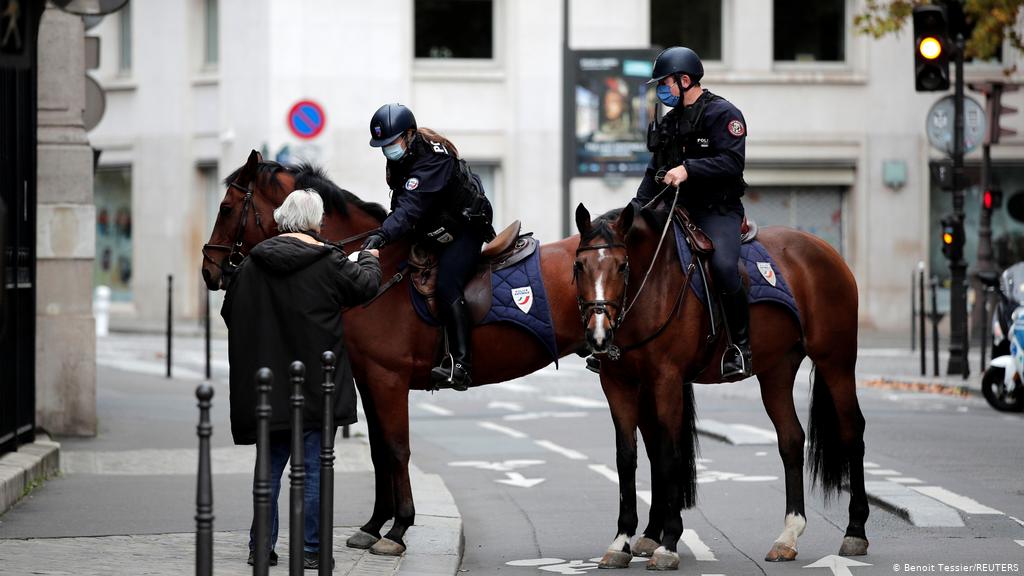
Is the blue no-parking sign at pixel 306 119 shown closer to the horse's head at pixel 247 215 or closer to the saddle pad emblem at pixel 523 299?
the horse's head at pixel 247 215

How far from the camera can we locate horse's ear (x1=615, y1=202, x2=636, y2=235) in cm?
877

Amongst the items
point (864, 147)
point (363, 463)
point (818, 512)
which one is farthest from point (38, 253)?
point (864, 147)

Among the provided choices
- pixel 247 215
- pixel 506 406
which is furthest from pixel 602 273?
pixel 506 406

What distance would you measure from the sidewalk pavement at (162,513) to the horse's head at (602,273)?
1.44 m

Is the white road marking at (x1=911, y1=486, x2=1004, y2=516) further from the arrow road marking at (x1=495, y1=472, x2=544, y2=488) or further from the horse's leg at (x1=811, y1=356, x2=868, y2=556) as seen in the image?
the arrow road marking at (x1=495, y1=472, x2=544, y2=488)

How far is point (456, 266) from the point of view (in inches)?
365

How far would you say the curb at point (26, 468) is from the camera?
1020 cm

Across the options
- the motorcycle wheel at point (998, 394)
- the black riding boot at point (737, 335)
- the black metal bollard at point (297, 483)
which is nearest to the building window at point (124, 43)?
the motorcycle wheel at point (998, 394)

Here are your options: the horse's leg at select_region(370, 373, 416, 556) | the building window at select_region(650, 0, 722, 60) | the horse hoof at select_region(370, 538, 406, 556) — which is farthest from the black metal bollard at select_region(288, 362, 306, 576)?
the building window at select_region(650, 0, 722, 60)

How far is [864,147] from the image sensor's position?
36.5 meters

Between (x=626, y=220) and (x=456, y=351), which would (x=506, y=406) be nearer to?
(x=456, y=351)

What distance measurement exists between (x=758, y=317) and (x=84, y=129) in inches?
291

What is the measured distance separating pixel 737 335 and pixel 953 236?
14.2 meters

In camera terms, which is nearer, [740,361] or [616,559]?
[616,559]
